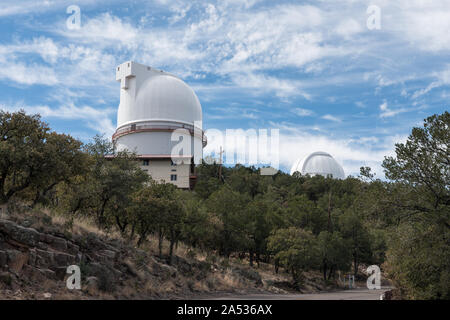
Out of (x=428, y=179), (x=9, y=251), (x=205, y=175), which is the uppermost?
(x=205, y=175)

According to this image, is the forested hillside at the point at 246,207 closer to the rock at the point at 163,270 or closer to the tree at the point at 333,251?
the tree at the point at 333,251

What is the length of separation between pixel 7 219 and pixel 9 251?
2463mm

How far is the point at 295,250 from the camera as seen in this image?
116 ft

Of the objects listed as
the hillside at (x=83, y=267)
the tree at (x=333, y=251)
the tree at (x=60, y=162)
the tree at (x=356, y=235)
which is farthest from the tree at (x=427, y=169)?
the tree at (x=356, y=235)

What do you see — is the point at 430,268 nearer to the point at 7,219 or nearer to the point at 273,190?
the point at 7,219

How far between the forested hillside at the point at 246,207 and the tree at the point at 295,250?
0.32ft

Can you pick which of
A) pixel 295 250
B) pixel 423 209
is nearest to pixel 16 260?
pixel 423 209

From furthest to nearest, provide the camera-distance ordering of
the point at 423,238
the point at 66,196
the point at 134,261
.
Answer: the point at 66,196 → the point at 134,261 → the point at 423,238

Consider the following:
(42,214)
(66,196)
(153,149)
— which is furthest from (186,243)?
(153,149)

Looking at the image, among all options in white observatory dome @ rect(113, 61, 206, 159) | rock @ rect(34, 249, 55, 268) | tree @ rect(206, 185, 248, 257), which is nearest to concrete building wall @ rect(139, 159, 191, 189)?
white observatory dome @ rect(113, 61, 206, 159)

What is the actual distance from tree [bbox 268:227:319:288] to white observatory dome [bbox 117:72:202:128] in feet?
91.2

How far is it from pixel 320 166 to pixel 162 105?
4063 cm

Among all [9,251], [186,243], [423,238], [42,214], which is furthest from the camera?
[186,243]

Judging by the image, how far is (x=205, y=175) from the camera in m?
60.4
